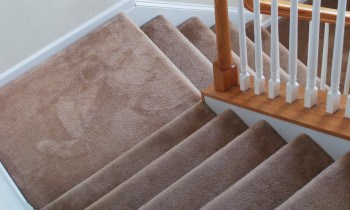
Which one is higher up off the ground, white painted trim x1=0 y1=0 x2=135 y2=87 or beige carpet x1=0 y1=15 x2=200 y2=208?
white painted trim x1=0 y1=0 x2=135 y2=87

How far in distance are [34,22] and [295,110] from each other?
1590 mm

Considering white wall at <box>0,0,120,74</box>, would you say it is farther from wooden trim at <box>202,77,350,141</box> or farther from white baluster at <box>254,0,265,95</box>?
Answer: white baluster at <box>254,0,265,95</box>

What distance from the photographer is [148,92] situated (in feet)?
9.27

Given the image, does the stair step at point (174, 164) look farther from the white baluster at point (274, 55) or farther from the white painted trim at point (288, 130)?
the white baluster at point (274, 55)

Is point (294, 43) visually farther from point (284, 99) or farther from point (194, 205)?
point (194, 205)

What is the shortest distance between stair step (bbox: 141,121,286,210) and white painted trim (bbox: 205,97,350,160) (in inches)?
1.4

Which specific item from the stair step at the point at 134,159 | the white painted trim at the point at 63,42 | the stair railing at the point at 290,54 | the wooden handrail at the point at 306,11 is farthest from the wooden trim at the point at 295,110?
the white painted trim at the point at 63,42

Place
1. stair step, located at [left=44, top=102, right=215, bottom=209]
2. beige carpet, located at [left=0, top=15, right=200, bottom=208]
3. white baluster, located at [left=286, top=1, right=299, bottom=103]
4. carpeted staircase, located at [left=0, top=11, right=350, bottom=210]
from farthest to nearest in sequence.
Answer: beige carpet, located at [left=0, top=15, right=200, bottom=208] < stair step, located at [left=44, top=102, right=215, bottom=209] < carpeted staircase, located at [left=0, top=11, right=350, bottom=210] < white baluster, located at [left=286, top=1, right=299, bottom=103]

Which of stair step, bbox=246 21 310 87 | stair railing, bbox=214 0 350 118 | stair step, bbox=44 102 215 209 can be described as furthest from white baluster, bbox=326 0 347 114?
stair step, bbox=246 21 310 87

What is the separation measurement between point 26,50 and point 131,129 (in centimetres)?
84

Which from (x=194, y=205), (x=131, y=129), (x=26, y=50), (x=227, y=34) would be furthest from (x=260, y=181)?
(x=26, y=50)

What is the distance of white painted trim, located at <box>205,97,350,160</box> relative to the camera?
203cm

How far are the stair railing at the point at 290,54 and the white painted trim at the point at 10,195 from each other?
1.02m

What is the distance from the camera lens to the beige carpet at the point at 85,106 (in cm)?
259
